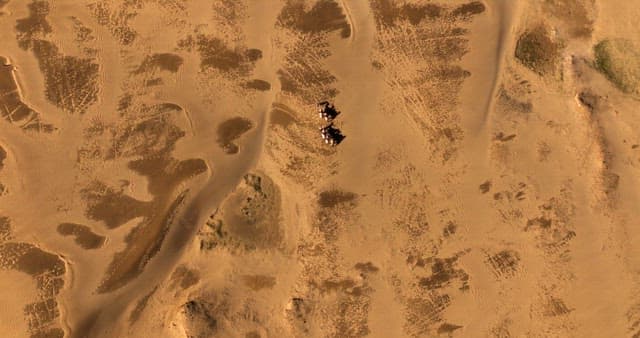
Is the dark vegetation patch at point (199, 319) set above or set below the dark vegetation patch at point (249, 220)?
below

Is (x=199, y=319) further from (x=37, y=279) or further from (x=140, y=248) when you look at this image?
(x=37, y=279)

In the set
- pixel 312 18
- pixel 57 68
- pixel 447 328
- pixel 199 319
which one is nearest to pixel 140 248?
pixel 199 319

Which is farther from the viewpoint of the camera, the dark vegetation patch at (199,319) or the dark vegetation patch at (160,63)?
the dark vegetation patch at (160,63)

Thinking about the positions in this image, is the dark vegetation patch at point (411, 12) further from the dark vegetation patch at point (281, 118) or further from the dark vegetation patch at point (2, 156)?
the dark vegetation patch at point (2, 156)

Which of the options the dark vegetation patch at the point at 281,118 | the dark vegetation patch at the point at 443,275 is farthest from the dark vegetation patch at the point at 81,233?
the dark vegetation patch at the point at 443,275

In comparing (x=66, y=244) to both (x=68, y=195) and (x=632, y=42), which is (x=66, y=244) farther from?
(x=632, y=42)

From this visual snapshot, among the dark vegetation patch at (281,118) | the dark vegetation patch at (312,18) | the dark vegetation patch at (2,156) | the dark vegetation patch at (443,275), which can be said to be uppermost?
the dark vegetation patch at (312,18)

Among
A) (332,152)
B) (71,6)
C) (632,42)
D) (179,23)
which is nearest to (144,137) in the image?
(179,23)
